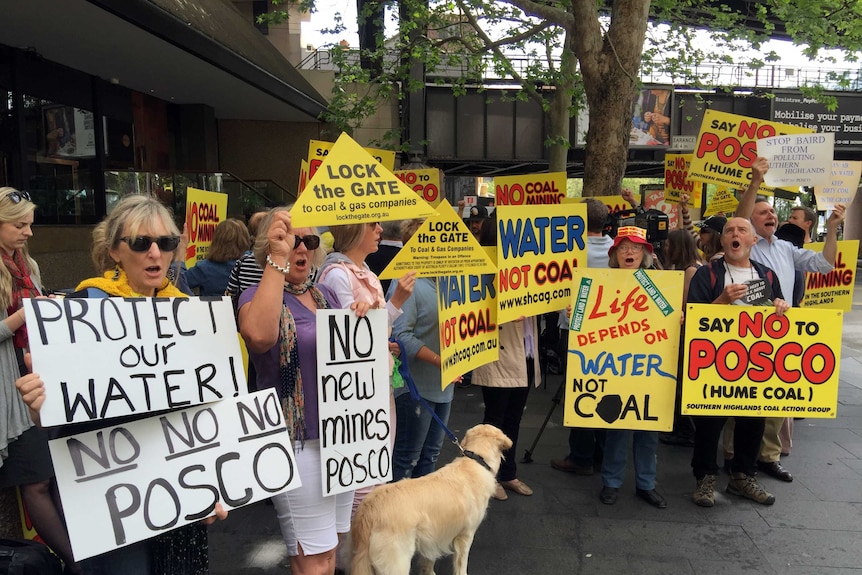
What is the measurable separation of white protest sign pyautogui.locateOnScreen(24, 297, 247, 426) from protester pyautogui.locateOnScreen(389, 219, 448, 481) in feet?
5.11

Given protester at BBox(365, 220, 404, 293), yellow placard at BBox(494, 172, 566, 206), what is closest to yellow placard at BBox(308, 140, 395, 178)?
protester at BBox(365, 220, 404, 293)

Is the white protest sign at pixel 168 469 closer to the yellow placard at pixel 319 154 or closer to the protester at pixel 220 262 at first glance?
the protester at pixel 220 262

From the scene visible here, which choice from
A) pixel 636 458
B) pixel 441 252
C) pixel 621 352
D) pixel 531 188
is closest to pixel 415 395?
pixel 441 252

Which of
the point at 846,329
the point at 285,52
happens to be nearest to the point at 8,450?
the point at 846,329

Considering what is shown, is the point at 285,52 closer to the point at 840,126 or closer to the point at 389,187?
the point at 840,126

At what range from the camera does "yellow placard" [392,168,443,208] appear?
26.9 ft

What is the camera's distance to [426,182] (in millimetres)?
8297

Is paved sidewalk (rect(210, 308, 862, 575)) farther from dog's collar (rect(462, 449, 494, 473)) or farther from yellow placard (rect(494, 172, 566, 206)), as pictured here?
yellow placard (rect(494, 172, 566, 206))

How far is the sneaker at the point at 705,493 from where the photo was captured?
425cm

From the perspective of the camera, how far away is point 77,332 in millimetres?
1842

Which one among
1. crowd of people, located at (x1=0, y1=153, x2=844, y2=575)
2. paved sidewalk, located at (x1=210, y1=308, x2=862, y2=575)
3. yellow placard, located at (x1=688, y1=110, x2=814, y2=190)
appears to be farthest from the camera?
yellow placard, located at (x1=688, y1=110, x2=814, y2=190)

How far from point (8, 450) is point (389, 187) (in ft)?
6.77

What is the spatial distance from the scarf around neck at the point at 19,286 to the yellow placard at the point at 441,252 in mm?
1662

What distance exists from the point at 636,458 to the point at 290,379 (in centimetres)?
296
